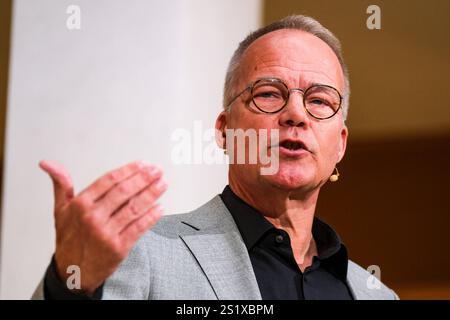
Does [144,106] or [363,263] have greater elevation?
[144,106]

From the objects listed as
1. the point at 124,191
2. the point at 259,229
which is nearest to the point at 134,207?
the point at 124,191

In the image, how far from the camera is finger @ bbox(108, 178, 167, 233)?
2.91 ft

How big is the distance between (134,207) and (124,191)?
0.09 feet

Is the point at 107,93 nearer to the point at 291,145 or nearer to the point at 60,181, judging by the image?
the point at 291,145

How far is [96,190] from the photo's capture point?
0.87 meters

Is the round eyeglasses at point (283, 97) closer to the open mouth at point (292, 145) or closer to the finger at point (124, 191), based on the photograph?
the open mouth at point (292, 145)

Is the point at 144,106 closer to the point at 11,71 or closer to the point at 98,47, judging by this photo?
the point at 98,47

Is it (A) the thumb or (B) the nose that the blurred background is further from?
(A) the thumb

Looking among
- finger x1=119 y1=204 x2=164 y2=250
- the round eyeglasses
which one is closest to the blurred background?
the round eyeglasses

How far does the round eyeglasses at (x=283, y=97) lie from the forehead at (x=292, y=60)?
0.05ft

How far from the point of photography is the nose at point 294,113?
1.18 meters

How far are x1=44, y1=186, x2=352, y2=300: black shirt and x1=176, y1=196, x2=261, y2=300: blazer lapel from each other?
3cm
